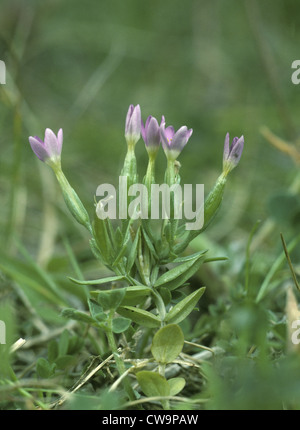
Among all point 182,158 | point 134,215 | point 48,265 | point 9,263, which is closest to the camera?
point 134,215

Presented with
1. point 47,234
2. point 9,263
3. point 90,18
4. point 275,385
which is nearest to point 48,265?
point 9,263

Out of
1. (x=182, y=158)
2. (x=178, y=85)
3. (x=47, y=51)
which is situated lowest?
(x=182, y=158)

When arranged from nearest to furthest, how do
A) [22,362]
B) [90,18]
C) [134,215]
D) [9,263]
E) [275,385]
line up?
[275,385]
[134,215]
[22,362]
[9,263]
[90,18]

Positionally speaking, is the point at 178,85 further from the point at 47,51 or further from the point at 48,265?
the point at 48,265

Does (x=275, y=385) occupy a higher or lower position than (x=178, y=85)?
lower

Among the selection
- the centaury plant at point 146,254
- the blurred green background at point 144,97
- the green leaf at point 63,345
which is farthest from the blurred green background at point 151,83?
the centaury plant at point 146,254

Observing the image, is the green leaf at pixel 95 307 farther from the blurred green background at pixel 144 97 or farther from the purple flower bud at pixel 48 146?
the blurred green background at pixel 144 97

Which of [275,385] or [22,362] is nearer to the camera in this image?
[275,385]
